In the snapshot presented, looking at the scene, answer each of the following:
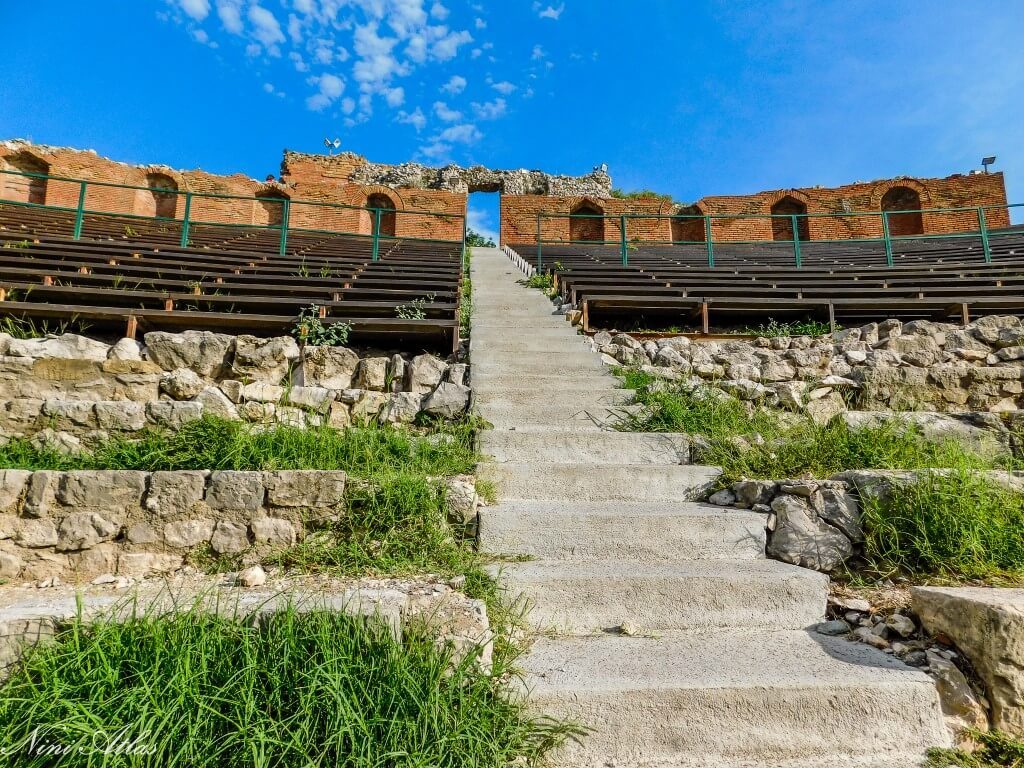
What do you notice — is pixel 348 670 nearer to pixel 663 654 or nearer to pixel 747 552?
pixel 663 654

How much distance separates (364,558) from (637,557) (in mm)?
1334

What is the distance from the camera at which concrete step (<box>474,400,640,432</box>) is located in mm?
3691

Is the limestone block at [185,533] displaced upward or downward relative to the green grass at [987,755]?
upward

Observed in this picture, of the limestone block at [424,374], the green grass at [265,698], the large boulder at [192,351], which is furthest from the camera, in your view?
the limestone block at [424,374]

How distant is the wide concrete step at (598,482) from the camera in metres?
2.97

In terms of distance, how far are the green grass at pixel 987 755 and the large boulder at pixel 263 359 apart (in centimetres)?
441

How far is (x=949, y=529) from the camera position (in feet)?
7.90

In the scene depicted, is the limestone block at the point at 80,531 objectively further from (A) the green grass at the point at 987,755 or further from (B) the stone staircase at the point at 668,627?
(A) the green grass at the point at 987,755

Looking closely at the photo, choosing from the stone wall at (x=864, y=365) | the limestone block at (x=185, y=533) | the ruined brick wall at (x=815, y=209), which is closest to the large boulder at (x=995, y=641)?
the stone wall at (x=864, y=365)

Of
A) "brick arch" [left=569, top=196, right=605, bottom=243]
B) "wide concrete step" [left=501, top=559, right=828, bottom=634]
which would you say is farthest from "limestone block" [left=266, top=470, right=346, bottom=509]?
"brick arch" [left=569, top=196, right=605, bottom=243]

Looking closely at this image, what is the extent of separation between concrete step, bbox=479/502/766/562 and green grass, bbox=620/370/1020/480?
49 cm

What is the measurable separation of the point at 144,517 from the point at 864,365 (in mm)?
5722

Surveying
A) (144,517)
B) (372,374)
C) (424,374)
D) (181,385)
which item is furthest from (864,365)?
(181,385)

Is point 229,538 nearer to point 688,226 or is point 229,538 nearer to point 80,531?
point 80,531
